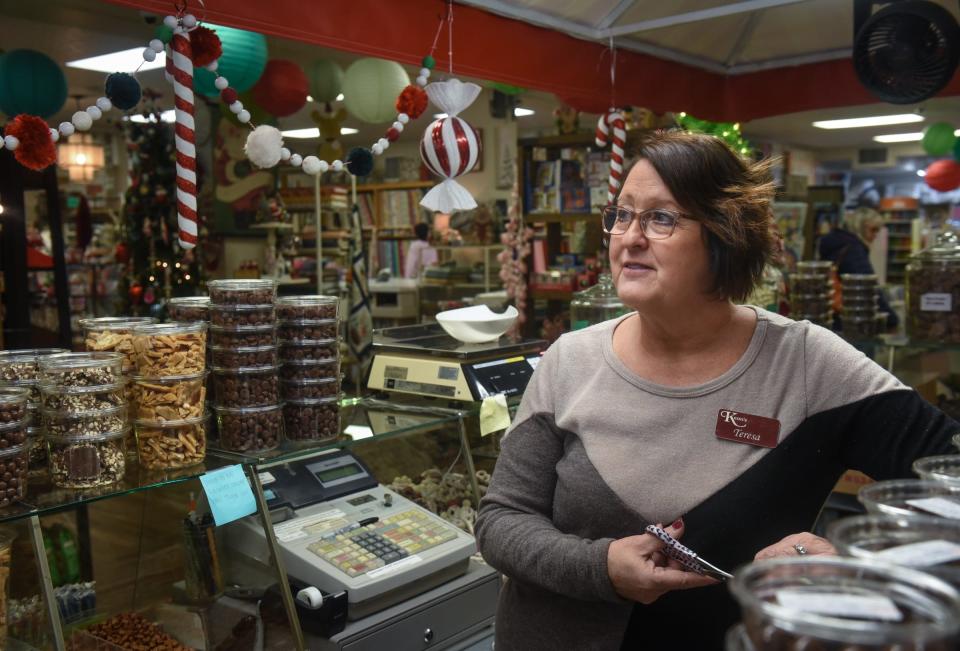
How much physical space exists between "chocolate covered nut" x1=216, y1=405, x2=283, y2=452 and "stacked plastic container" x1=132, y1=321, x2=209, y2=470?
0.10m

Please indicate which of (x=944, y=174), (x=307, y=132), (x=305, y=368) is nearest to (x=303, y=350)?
(x=305, y=368)

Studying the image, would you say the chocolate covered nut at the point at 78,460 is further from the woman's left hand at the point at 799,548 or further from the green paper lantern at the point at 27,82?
the green paper lantern at the point at 27,82

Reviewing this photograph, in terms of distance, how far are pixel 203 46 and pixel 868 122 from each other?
363 inches

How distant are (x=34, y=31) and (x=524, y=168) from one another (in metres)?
3.68

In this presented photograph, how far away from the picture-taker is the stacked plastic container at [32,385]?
5.69 feet

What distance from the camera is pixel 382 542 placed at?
2215mm

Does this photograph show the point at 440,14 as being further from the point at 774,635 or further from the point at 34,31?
the point at 34,31

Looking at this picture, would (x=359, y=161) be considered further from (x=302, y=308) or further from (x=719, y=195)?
(x=719, y=195)

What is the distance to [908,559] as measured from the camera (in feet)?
2.56

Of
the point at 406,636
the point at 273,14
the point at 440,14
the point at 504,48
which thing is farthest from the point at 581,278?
the point at 406,636

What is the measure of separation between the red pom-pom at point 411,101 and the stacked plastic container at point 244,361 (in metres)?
1.10

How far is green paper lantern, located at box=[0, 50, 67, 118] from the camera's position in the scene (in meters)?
4.44

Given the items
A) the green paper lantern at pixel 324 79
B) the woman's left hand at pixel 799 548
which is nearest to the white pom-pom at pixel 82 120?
the woman's left hand at pixel 799 548

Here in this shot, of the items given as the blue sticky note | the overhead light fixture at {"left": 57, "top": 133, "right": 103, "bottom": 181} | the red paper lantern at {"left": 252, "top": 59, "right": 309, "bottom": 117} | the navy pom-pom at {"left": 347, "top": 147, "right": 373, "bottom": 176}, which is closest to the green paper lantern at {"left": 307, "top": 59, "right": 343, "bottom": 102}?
the red paper lantern at {"left": 252, "top": 59, "right": 309, "bottom": 117}
